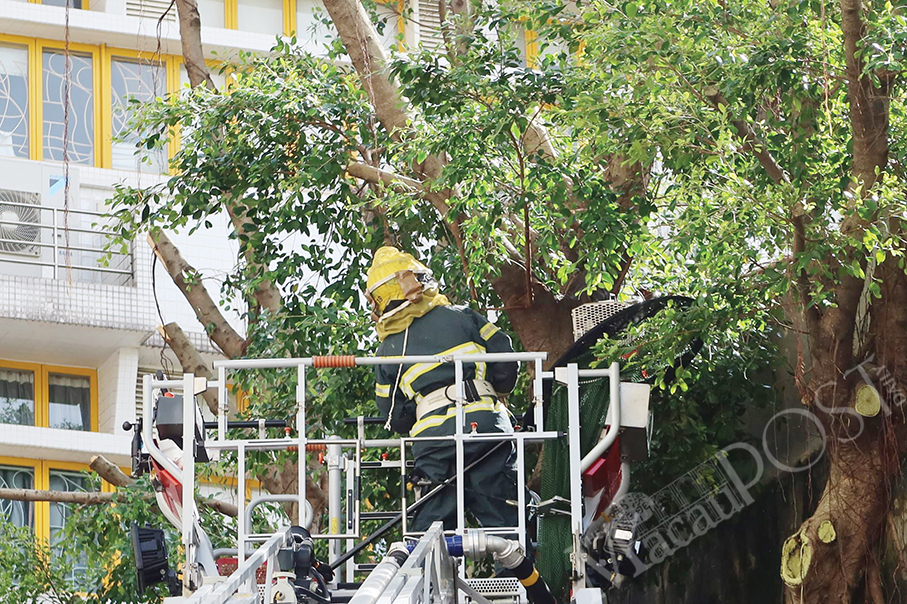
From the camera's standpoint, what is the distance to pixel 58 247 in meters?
19.2

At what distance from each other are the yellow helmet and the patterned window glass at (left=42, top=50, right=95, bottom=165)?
13317 mm

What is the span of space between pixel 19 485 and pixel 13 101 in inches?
215

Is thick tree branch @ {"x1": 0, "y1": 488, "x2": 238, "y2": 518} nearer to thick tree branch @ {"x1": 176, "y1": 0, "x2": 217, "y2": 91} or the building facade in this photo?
thick tree branch @ {"x1": 176, "y1": 0, "x2": 217, "y2": 91}

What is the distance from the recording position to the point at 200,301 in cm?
1381

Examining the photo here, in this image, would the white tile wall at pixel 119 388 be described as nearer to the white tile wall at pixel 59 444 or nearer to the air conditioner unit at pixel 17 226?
the white tile wall at pixel 59 444

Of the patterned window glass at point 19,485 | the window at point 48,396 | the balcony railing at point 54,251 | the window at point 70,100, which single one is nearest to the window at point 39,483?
the patterned window glass at point 19,485

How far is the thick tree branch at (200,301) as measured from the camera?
13555mm

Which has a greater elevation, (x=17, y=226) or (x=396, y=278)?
(x=17, y=226)

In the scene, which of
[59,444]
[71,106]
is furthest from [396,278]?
[71,106]

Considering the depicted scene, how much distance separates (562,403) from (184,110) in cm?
413

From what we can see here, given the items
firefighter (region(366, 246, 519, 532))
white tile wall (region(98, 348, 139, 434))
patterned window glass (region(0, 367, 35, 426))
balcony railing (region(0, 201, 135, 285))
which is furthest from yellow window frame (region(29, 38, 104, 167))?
firefighter (region(366, 246, 519, 532))

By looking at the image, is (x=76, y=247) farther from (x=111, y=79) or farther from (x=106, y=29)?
(x=106, y=29)

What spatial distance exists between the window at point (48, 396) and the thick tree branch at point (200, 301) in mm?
7361

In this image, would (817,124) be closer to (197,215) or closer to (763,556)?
(763,556)
